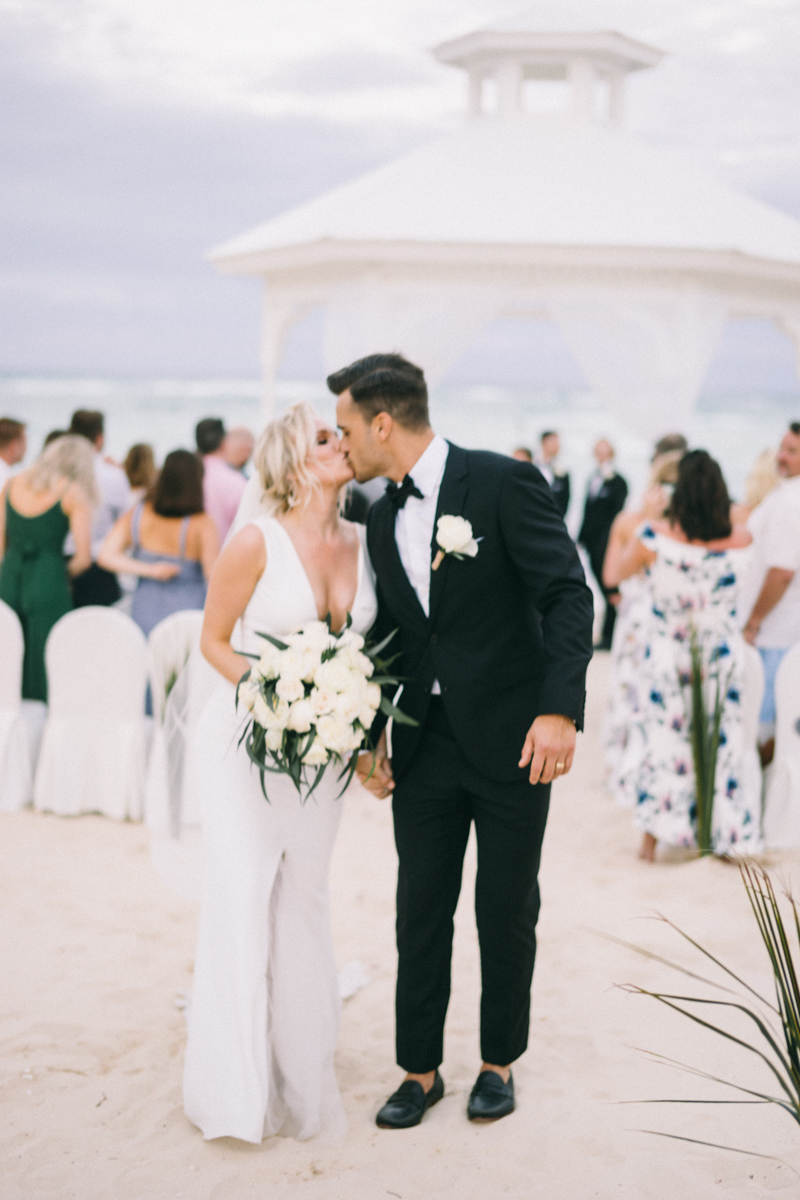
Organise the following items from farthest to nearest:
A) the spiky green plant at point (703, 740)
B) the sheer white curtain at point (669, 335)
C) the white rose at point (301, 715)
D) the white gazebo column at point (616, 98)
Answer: the white gazebo column at point (616, 98) → the sheer white curtain at point (669, 335) → the spiky green plant at point (703, 740) → the white rose at point (301, 715)

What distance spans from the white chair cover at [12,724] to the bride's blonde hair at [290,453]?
2.95m

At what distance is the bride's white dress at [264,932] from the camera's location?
2652 mm

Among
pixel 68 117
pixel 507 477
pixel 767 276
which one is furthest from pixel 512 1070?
pixel 68 117

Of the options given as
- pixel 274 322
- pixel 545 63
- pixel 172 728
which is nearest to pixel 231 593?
pixel 172 728

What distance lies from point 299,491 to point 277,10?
58.8 feet

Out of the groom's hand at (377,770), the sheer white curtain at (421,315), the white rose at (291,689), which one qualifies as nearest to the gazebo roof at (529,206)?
the sheer white curtain at (421,315)

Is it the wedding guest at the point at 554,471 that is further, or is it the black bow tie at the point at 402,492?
the wedding guest at the point at 554,471

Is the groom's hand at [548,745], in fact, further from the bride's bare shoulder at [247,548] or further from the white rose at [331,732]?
the bride's bare shoulder at [247,548]

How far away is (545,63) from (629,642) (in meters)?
6.87

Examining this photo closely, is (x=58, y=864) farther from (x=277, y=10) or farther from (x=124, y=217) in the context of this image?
(x=124, y=217)

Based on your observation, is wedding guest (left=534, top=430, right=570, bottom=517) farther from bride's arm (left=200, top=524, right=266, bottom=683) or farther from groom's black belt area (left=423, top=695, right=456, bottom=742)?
bride's arm (left=200, top=524, right=266, bottom=683)

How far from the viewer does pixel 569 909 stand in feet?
14.3

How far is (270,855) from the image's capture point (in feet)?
8.87

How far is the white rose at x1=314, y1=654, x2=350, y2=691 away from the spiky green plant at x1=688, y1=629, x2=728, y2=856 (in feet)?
8.98
